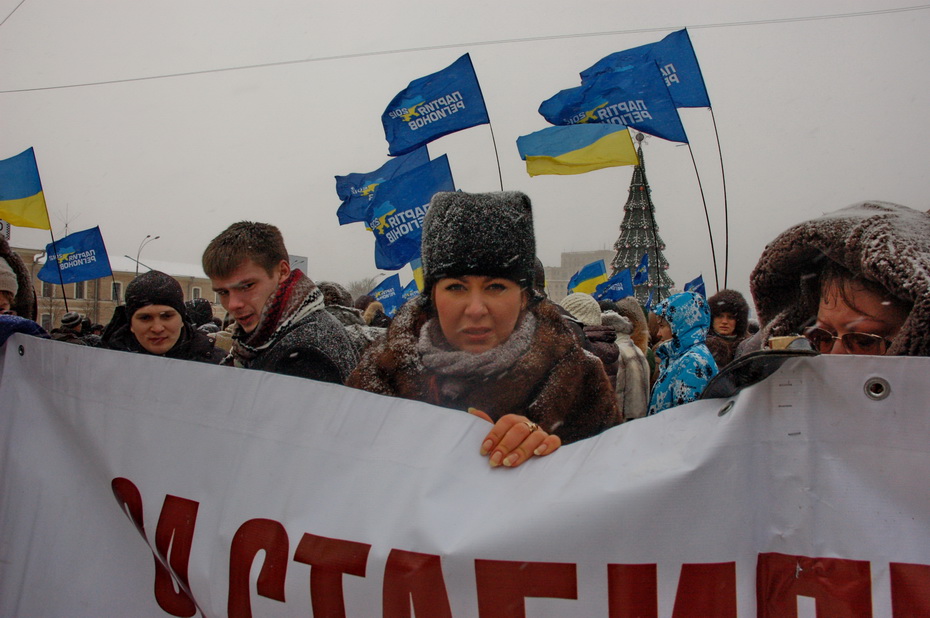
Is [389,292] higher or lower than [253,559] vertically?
higher

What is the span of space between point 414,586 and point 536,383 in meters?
0.75

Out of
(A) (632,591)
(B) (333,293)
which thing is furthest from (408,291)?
(A) (632,591)

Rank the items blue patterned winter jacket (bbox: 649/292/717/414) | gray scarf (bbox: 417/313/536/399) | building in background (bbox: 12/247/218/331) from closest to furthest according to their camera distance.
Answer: gray scarf (bbox: 417/313/536/399)
blue patterned winter jacket (bbox: 649/292/717/414)
building in background (bbox: 12/247/218/331)

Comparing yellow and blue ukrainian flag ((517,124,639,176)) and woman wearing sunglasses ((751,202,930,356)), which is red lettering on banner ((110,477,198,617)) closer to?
woman wearing sunglasses ((751,202,930,356))

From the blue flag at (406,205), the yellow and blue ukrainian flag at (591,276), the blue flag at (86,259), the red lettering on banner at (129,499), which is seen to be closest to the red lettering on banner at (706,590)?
the red lettering on banner at (129,499)

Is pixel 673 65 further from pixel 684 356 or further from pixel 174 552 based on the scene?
pixel 174 552

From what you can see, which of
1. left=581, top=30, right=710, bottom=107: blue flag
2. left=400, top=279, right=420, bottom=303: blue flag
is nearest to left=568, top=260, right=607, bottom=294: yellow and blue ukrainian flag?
left=400, top=279, right=420, bottom=303: blue flag

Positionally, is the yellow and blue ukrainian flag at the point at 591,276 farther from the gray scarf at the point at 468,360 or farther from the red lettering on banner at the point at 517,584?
the red lettering on banner at the point at 517,584

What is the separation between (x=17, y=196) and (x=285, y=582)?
835 centimetres

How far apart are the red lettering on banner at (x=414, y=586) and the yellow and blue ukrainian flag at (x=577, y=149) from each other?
260 inches

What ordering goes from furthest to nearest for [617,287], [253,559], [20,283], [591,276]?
[591,276], [617,287], [20,283], [253,559]

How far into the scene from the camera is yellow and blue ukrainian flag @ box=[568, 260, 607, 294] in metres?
10.9

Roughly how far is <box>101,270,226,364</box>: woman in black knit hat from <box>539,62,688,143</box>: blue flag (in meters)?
5.27

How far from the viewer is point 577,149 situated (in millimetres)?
7555
